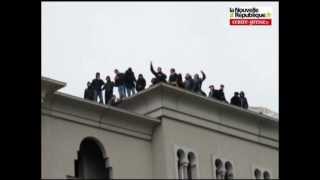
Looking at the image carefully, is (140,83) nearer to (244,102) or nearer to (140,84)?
(140,84)

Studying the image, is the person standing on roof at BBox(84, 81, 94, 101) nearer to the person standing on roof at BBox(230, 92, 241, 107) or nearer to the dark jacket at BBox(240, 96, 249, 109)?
the person standing on roof at BBox(230, 92, 241, 107)


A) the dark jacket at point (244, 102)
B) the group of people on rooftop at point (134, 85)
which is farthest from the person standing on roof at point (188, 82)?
the dark jacket at point (244, 102)

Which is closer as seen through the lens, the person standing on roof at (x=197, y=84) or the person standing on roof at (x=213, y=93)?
the person standing on roof at (x=197, y=84)

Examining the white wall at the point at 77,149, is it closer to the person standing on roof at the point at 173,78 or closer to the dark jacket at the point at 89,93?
the dark jacket at the point at 89,93

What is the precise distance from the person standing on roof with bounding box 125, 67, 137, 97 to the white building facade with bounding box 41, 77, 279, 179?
0.32 meters

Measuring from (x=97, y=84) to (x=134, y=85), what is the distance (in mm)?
2668

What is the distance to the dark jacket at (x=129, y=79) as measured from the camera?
117 ft

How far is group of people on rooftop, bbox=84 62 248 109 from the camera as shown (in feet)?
116

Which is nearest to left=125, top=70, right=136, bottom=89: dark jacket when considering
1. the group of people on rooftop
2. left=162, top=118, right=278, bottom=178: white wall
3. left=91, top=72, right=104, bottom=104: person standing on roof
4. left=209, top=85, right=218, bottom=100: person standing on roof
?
the group of people on rooftop

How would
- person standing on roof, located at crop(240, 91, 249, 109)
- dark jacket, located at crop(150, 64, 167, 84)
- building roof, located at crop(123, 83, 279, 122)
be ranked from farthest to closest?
person standing on roof, located at crop(240, 91, 249, 109)
dark jacket, located at crop(150, 64, 167, 84)
building roof, located at crop(123, 83, 279, 122)
